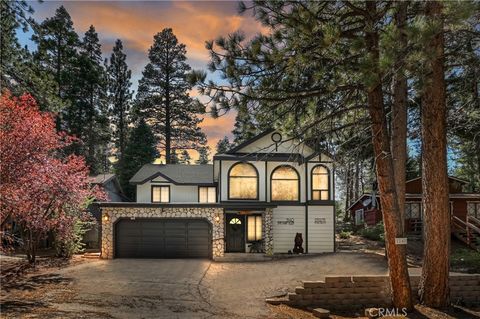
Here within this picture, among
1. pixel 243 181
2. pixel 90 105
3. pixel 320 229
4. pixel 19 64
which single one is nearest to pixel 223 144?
pixel 90 105

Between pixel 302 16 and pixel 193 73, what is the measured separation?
2496 mm

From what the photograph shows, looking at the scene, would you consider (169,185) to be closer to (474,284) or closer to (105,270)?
(105,270)

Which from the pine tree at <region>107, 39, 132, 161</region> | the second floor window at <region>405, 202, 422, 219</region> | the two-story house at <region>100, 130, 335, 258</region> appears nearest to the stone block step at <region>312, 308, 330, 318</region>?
the two-story house at <region>100, 130, 335, 258</region>

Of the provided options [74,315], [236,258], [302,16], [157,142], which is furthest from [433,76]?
[157,142]

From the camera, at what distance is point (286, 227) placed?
21.2 meters

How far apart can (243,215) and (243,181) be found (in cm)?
187

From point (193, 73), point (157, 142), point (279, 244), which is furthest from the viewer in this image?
point (157, 142)

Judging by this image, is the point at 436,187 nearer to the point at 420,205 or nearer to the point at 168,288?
the point at 168,288

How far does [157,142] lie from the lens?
131 ft

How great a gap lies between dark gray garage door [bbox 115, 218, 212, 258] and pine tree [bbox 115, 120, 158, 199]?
16004 mm

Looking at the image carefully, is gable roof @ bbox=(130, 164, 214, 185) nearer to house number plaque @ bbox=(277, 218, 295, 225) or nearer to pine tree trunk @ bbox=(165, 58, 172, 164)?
house number plaque @ bbox=(277, 218, 295, 225)

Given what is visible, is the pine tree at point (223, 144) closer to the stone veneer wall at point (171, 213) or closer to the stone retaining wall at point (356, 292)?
the stone veneer wall at point (171, 213)

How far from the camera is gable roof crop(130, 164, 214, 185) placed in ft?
83.8

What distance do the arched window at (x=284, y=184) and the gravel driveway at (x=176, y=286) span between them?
15.3ft
